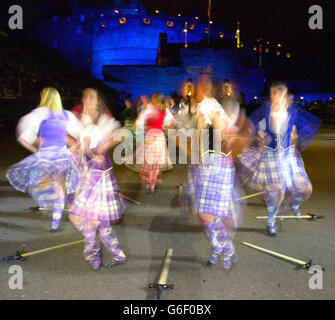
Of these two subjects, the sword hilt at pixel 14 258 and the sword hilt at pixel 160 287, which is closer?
the sword hilt at pixel 160 287

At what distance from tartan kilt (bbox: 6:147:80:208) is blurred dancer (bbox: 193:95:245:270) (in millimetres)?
1873

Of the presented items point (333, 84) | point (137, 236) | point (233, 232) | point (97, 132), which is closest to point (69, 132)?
point (97, 132)

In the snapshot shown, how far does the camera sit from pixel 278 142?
555 centimetres

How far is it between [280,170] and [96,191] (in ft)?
9.06

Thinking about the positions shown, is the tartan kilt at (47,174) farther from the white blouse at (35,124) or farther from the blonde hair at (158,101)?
the blonde hair at (158,101)

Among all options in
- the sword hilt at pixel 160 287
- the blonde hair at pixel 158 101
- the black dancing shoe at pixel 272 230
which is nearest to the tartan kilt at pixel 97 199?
the sword hilt at pixel 160 287

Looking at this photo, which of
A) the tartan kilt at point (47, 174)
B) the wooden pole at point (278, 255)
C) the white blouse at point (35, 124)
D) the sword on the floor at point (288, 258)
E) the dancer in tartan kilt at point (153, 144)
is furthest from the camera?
the dancer in tartan kilt at point (153, 144)

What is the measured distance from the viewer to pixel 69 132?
5312 millimetres

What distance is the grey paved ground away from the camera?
3.67 metres

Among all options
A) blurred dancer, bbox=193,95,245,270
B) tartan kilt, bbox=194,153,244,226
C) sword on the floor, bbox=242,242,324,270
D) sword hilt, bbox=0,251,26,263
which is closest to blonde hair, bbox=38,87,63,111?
sword hilt, bbox=0,251,26,263

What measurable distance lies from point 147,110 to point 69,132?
10.1ft

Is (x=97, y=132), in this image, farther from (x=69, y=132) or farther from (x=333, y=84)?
(x=333, y=84)

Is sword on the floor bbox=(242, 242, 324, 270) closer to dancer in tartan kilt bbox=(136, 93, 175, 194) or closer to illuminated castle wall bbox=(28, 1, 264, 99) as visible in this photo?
dancer in tartan kilt bbox=(136, 93, 175, 194)

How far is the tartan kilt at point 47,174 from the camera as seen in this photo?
536cm
